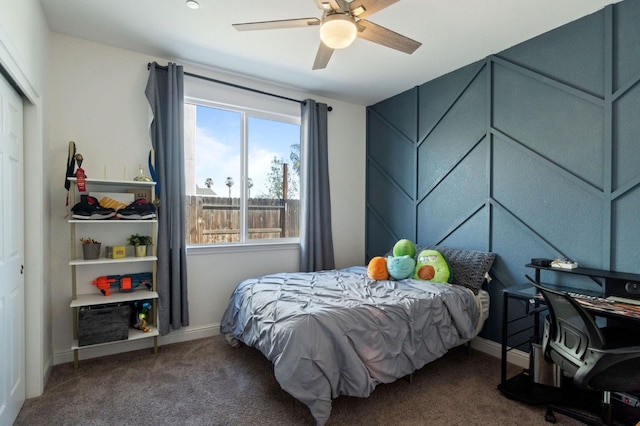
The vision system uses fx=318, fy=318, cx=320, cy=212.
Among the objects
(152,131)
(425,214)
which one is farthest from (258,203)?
(425,214)

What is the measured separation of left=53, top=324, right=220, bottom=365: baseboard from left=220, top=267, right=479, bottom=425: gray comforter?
48 centimetres

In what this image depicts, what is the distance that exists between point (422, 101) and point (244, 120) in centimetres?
208

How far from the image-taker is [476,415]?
2.04 metres

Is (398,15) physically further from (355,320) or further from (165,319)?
(165,319)

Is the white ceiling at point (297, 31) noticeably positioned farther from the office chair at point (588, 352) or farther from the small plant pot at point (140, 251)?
the office chair at point (588, 352)

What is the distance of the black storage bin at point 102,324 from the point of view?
258 centimetres

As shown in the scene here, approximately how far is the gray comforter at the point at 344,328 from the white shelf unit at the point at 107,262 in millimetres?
749

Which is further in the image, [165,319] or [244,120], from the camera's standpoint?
[244,120]

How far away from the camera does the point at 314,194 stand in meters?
3.94

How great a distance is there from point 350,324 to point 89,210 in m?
2.30

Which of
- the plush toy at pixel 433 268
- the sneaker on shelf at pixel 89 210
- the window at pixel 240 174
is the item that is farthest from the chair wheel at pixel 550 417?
the sneaker on shelf at pixel 89 210

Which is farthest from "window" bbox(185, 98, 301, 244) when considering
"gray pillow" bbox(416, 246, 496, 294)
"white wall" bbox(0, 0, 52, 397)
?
"gray pillow" bbox(416, 246, 496, 294)

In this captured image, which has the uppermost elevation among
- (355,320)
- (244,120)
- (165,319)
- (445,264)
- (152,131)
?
(244,120)

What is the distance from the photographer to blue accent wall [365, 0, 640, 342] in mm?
2252
